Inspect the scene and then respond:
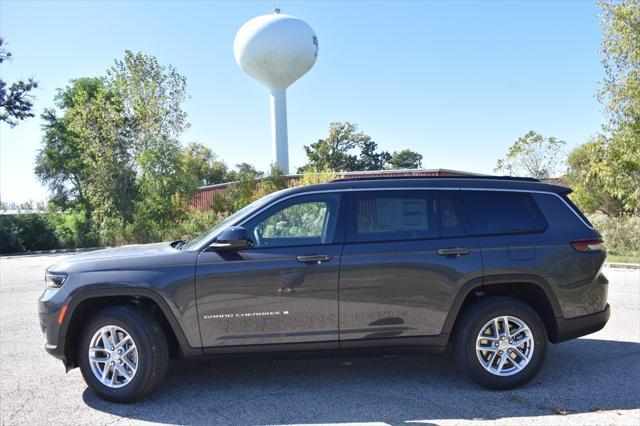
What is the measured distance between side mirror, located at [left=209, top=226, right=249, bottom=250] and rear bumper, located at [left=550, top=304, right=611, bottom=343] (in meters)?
2.92

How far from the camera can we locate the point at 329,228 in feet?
14.9

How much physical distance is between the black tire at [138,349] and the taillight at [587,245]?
12.4 feet

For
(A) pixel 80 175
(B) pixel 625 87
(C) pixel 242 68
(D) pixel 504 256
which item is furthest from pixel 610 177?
(A) pixel 80 175

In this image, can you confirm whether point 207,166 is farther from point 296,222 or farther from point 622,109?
point 296,222

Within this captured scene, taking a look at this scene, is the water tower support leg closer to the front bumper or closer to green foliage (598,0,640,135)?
green foliage (598,0,640,135)

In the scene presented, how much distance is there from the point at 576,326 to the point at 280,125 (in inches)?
1730

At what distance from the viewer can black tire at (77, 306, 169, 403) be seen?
14.1 feet

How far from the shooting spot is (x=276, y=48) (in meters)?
39.2

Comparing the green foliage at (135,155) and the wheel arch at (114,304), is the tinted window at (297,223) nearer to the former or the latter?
the wheel arch at (114,304)

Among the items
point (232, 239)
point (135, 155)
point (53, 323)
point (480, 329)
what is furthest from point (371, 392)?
point (135, 155)

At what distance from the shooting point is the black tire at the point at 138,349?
4.31 metres

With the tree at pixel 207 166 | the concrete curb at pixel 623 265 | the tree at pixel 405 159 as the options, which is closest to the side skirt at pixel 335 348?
the concrete curb at pixel 623 265

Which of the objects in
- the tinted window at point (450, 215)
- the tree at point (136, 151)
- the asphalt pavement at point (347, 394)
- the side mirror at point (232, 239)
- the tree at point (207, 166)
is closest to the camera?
the asphalt pavement at point (347, 394)

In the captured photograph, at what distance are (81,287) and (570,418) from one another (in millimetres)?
4124
